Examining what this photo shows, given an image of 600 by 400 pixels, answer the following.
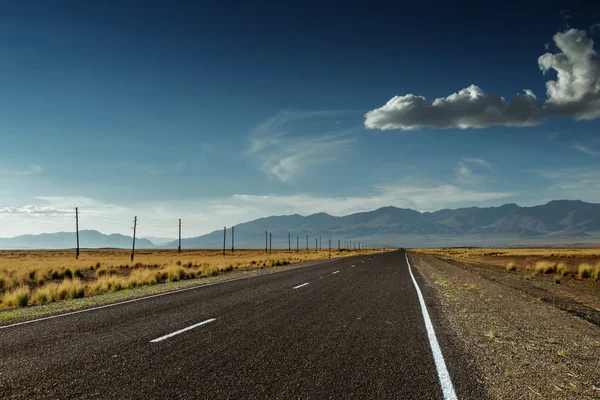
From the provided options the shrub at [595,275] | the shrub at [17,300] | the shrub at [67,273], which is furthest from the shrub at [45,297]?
the shrub at [595,275]

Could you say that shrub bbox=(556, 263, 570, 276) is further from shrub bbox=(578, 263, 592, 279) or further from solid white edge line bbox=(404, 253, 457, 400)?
solid white edge line bbox=(404, 253, 457, 400)

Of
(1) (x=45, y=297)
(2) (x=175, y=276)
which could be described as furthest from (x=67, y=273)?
(1) (x=45, y=297)

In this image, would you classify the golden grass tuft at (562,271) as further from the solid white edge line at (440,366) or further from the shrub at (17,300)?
the shrub at (17,300)

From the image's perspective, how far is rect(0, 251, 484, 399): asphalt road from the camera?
5051 millimetres

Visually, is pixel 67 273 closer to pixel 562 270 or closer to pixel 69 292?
pixel 69 292

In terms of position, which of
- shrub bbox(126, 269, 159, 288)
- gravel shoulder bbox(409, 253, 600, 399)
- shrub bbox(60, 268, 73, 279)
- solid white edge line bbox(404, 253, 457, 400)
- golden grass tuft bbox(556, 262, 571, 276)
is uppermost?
solid white edge line bbox(404, 253, 457, 400)

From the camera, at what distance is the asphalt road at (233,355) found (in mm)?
5051

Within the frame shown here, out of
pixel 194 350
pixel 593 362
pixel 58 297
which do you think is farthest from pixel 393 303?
pixel 58 297

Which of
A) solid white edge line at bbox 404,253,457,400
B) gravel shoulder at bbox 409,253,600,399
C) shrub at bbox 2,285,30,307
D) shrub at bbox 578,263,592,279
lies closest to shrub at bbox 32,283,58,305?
shrub at bbox 2,285,30,307

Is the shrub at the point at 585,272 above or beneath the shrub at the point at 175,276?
beneath

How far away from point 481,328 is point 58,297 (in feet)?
53.9

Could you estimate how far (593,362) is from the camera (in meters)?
6.66

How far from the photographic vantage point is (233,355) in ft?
21.4

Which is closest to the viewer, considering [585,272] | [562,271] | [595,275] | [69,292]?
[69,292]
